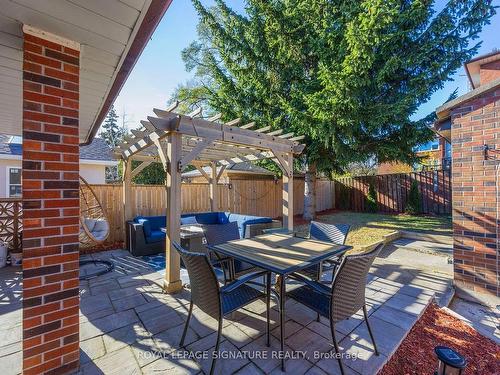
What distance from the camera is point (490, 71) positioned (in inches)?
197

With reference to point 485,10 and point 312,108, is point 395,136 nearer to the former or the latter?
point 312,108

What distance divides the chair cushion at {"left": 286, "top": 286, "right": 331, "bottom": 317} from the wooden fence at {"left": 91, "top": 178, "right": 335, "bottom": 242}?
564 cm

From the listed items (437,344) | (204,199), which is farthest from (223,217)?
(437,344)

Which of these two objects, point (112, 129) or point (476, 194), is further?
point (112, 129)

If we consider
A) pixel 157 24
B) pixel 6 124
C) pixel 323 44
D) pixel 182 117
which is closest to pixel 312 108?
pixel 323 44

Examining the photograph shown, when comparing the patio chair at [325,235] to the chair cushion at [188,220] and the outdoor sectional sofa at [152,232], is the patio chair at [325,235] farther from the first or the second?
the chair cushion at [188,220]

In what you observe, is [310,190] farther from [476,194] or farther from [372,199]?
[476,194]

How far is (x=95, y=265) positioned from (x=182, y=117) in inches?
146

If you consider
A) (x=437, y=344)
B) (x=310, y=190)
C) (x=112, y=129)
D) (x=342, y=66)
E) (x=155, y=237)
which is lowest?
(x=437, y=344)

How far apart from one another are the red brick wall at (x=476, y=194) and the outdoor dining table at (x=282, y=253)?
7.47 ft

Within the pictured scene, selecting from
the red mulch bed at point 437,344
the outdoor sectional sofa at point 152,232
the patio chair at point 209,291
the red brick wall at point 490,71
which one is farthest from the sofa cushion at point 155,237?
the red brick wall at point 490,71

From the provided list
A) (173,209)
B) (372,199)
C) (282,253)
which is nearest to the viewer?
(282,253)

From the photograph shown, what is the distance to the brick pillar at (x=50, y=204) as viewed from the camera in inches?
67.2

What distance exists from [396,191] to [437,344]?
33.9 feet
